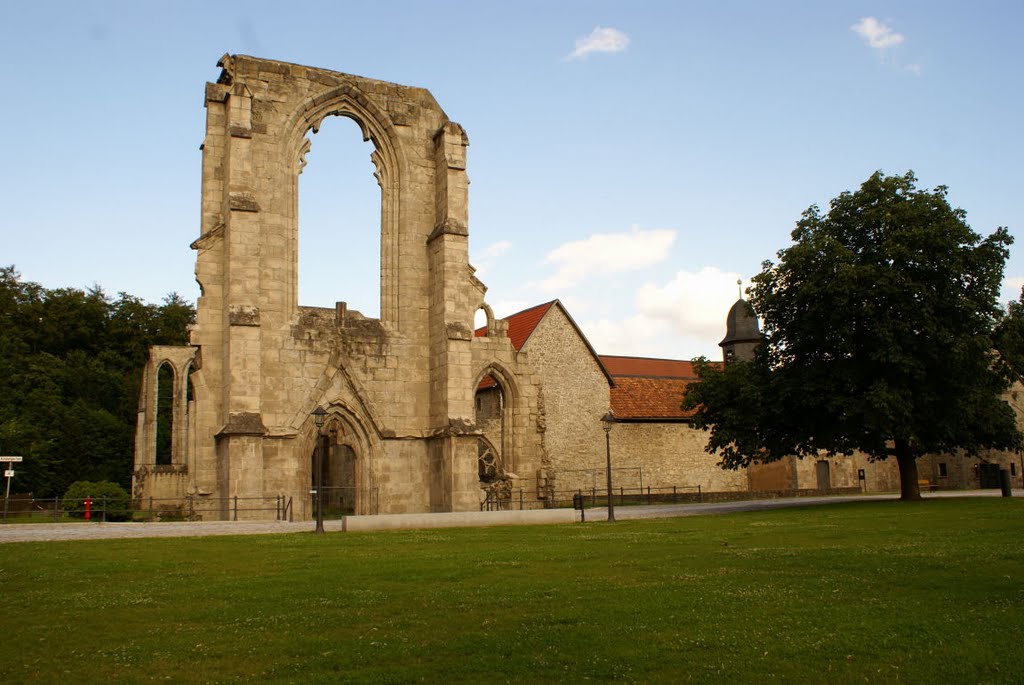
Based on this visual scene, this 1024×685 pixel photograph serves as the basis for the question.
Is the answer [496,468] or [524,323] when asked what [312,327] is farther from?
[524,323]

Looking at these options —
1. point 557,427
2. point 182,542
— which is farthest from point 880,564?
point 557,427

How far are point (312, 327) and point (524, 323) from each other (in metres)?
18.1

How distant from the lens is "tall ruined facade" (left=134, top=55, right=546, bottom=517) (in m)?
Answer: 26.3

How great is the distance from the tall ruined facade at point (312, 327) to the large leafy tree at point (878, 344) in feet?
27.4

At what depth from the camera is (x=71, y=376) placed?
54750 mm

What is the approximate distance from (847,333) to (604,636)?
851 inches

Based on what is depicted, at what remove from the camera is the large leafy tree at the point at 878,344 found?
88.8ft

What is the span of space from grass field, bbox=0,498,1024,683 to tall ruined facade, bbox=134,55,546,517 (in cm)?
1085

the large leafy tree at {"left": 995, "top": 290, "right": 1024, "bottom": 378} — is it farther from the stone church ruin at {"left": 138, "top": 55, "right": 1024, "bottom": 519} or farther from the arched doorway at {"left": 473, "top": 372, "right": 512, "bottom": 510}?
the arched doorway at {"left": 473, "top": 372, "right": 512, "bottom": 510}

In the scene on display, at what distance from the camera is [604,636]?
784 cm

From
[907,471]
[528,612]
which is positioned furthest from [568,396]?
[528,612]

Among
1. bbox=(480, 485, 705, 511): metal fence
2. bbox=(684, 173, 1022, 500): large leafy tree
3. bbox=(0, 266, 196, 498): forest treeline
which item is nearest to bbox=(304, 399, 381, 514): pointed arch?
bbox=(480, 485, 705, 511): metal fence

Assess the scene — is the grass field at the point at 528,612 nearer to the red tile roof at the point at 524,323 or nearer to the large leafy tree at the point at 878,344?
the large leafy tree at the point at 878,344

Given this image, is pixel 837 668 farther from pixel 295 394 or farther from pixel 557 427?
pixel 557 427
